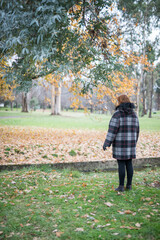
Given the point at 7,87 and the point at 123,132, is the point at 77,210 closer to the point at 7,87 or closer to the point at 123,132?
the point at 123,132

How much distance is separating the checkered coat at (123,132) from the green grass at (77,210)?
0.89 meters

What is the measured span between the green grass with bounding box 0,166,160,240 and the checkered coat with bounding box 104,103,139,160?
89 cm

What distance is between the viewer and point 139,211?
3.45 m

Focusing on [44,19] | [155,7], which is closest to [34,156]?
[44,19]

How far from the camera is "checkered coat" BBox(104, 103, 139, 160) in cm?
409

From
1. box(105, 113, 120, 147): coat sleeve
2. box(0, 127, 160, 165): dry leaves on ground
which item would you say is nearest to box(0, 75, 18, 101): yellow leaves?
box(0, 127, 160, 165): dry leaves on ground

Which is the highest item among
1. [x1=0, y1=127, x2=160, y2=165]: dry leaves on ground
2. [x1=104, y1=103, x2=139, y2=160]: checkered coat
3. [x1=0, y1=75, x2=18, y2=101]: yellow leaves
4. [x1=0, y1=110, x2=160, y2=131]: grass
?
[x1=0, y1=75, x2=18, y2=101]: yellow leaves

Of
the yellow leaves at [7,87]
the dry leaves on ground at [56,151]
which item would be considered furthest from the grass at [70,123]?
the yellow leaves at [7,87]

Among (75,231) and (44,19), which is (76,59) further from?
(75,231)

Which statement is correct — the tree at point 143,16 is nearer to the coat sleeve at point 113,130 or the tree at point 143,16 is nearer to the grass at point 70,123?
the grass at point 70,123

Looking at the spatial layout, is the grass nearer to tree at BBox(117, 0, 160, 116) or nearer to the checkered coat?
tree at BBox(117, 0, 160, 116)

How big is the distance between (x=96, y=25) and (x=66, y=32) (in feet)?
2.99

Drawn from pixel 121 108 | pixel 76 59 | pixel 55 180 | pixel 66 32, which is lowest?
pixel 55 180

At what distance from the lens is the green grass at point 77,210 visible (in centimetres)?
285
